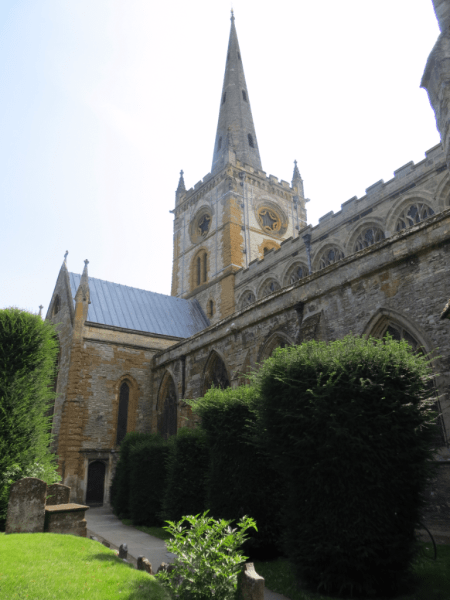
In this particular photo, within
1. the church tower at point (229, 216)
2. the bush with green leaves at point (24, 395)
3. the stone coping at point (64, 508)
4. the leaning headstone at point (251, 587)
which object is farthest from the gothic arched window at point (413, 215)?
the leaning headstone at point (251, 587)

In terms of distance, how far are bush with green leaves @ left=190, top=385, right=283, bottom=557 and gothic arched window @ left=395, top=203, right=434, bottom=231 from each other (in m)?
13.8

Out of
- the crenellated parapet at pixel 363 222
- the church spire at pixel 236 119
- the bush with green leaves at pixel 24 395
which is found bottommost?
the bush with green leaves at pixel 24 395

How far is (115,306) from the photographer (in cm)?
2580

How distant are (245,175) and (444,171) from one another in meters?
18.3

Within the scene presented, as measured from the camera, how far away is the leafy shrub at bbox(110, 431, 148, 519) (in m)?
16.0

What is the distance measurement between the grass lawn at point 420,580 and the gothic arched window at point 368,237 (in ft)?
52.1

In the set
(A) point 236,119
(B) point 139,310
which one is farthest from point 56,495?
(A) point 236,119

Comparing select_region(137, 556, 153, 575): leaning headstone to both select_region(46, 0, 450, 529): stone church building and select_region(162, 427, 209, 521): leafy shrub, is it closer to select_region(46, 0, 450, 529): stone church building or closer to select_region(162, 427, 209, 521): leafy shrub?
select_region(162, 427, 209, 521): leafy shrub

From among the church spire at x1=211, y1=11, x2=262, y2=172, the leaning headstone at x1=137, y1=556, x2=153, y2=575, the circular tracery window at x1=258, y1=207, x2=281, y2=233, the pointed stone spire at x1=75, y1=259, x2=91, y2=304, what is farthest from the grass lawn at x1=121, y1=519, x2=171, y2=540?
the church spire at x1=211, y1=11, x2=262, y2=172

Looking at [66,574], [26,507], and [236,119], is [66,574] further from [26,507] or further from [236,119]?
[236,119]

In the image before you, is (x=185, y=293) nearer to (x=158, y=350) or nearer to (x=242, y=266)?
(x=242, y=266)

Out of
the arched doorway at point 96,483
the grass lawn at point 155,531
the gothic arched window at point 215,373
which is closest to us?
the grass lawn at point 155,531

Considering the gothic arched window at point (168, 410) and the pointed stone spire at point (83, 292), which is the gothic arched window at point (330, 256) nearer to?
the gothic arched window at point (168, 410)

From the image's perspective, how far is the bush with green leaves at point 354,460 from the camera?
611 centimetres
